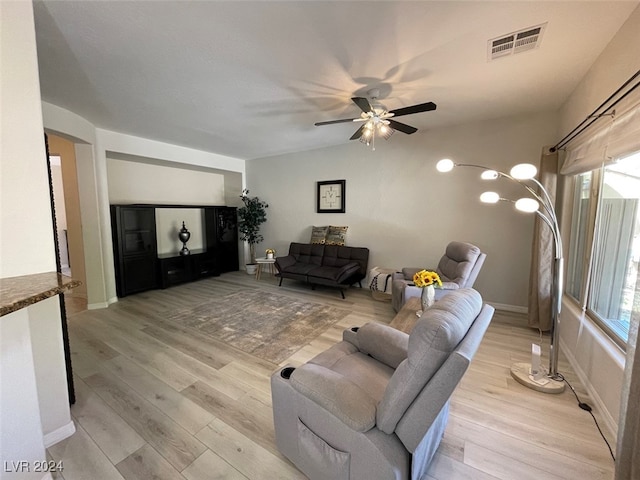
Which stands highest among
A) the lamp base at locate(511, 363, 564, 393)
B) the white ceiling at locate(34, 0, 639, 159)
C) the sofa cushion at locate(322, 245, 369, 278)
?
the white ceiling at locate(34, 0, 639, 159)

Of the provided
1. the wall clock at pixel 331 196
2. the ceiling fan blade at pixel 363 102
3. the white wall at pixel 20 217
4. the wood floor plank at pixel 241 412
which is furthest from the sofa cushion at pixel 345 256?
the white wall at pixel 20 217

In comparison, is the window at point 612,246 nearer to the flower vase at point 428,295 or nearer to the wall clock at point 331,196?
the flower vase at point 428,295

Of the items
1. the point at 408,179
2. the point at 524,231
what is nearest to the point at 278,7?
the point at 408,179

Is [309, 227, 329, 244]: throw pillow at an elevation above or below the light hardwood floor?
above

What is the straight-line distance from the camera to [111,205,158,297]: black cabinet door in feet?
14.2

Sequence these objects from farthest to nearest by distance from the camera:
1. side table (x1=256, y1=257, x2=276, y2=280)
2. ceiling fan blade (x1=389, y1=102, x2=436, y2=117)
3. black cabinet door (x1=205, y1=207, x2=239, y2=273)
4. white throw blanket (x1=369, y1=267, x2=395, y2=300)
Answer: black cabinet door (x1=205, y1=207, x2=239, y2=273)
side table (x1=256, y1=257, x2=276, y2=280)
white throw blanket (x1=369, y1=267, x2=395, y2=300)
ceiling fan blade (x1=389, y1=102, x2=436, y2=117)

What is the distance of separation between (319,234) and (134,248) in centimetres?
331

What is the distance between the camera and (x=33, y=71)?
1396mm

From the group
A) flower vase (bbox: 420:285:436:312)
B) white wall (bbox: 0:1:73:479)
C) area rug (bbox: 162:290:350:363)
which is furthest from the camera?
area rug (bbox: 162:290:350:363)

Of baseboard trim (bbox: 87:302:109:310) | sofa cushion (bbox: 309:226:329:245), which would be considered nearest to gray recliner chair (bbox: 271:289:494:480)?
sofa cushion (bbox: 309:226:329:245)

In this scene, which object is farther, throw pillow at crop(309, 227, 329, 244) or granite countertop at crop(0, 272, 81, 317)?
throw pillow at crop(309, 227, 329, 244)

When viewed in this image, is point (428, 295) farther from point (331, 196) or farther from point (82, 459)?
point (331, 196)

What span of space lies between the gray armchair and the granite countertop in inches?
115

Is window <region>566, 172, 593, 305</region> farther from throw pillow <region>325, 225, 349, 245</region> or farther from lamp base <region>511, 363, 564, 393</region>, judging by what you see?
throw pillow <region>325, 225, 349, 245</region>
